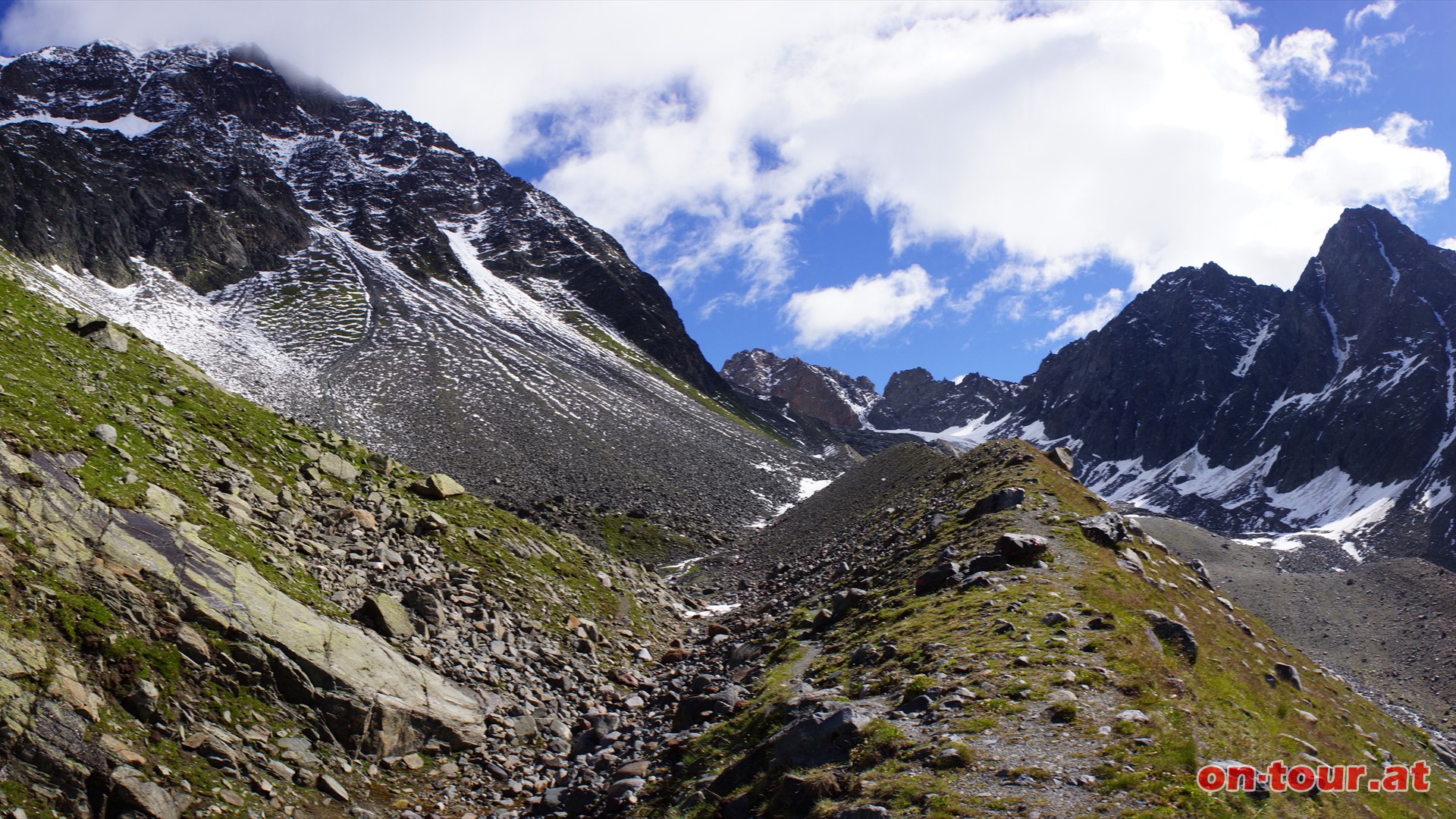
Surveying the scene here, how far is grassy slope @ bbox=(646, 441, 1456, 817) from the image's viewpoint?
34.5 feet

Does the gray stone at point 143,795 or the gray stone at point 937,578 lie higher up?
the gray stone at point 937,578

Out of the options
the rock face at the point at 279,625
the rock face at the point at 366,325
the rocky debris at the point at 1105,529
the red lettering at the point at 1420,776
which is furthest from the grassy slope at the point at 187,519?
the red lettering at the point at 1420,776

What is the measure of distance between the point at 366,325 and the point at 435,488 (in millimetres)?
102503

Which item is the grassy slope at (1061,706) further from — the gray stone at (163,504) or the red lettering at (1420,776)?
the gray stone at (163,504)

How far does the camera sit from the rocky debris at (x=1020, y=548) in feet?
71.6

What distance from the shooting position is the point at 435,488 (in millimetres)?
28297

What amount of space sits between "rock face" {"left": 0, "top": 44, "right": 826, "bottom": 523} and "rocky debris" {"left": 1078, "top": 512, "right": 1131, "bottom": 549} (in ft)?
81.1

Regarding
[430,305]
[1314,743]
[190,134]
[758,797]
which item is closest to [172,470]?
[758,797]

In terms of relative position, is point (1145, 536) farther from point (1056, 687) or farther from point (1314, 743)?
point (1056, 687)

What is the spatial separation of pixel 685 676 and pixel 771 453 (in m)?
95.4

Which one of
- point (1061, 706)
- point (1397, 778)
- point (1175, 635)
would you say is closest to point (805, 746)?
point (1061, 706)

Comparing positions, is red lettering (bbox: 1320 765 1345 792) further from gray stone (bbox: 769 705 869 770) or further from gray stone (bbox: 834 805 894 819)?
gray stone (bbox: 834 805 894 819)

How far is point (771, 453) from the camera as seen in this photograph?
387ft

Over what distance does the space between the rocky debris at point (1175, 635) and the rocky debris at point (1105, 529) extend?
283 inches
